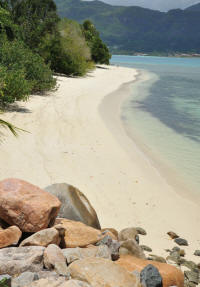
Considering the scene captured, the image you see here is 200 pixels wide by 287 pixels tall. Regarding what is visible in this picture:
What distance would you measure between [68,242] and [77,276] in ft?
3.91

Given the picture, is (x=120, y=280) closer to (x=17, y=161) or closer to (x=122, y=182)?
(x=122, y=182)

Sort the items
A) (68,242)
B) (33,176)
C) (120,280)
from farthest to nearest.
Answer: (33,176) < (68,242) < (120,280)

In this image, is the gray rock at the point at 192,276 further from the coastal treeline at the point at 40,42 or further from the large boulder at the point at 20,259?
the coastal treeline at the point at 40,42

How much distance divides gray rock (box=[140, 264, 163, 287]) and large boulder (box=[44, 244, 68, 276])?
107cm

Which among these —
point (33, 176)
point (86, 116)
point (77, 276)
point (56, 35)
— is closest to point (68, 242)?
point (77, 276)

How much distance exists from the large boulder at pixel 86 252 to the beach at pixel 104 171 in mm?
1424

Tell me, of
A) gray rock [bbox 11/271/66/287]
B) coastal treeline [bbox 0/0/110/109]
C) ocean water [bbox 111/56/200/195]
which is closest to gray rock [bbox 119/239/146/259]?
gray rock [bbox 11/271/66/287]

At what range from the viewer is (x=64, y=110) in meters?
17.4

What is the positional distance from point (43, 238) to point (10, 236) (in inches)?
19.1

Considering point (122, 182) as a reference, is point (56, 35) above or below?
above

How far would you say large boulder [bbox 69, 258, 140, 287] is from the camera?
4.07 meters

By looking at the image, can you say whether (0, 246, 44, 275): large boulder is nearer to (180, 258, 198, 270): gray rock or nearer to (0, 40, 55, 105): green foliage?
(180, 258, 198, 270): gray rock

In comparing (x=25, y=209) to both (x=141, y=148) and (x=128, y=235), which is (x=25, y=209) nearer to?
(x=128, y=235)

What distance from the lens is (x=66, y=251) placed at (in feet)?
15.9
